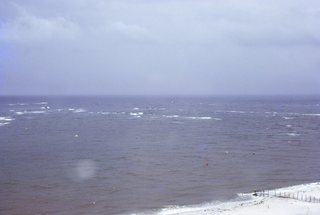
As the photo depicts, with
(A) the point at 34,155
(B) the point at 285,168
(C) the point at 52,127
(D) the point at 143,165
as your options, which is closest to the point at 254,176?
(B) the point at 285,168

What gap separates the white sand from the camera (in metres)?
33.1

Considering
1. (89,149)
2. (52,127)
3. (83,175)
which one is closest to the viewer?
(83,175)

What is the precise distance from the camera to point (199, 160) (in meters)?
59.2

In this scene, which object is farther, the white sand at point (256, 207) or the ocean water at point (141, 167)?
the ocean water at point (141, 167)

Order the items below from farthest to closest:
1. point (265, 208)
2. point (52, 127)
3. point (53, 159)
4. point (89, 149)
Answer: point (52, 127) → point (89, 149) → point (53, 159) → point (265, 208)

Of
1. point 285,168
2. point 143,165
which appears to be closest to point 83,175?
point 143,165

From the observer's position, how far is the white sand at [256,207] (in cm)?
3312

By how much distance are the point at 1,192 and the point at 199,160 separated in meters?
27.0

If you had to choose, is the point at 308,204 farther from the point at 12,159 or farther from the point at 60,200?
the point at 12,159

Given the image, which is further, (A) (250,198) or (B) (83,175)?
(B) (83,175)

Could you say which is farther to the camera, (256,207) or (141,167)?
(141,167)

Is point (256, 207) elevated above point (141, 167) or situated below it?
above

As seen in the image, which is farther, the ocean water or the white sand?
the ocean water

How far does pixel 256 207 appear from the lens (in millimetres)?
34719
